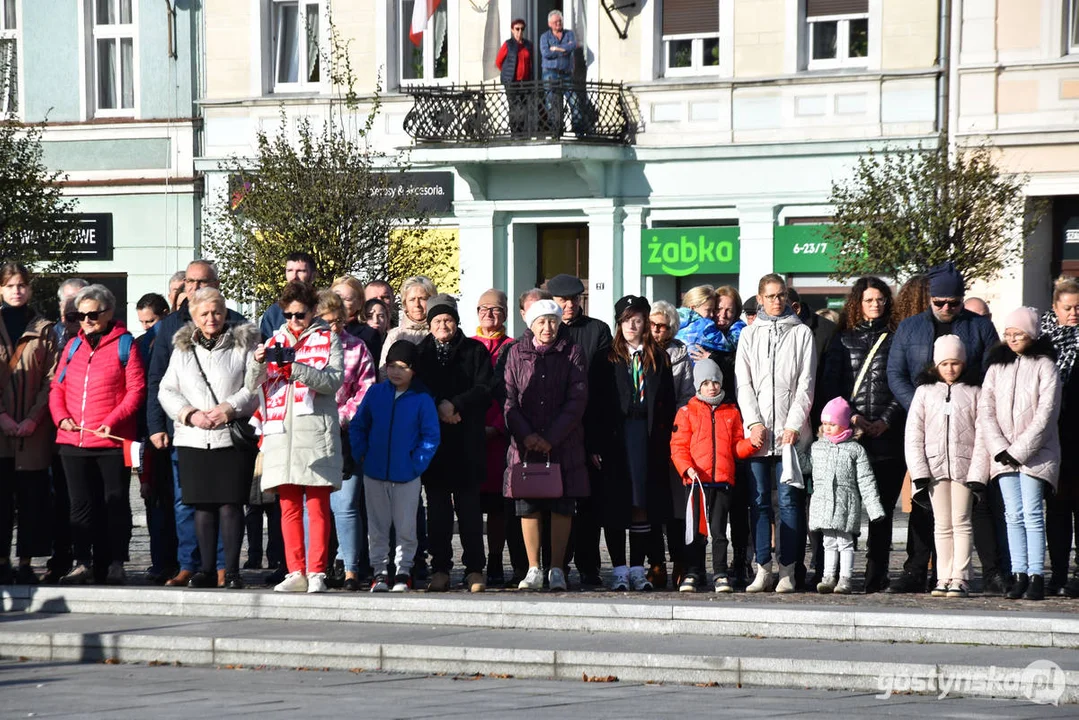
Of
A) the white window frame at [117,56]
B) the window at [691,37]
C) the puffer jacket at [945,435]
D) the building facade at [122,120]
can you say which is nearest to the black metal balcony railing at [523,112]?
the window at [691,37]

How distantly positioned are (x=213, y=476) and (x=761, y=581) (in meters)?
3.55

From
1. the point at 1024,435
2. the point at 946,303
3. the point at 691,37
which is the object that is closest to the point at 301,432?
the point at 946,303

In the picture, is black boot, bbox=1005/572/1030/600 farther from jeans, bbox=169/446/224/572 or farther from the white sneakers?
jeans, bbox=169/446/224/572

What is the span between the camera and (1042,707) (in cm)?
885

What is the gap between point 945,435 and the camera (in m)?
12.0

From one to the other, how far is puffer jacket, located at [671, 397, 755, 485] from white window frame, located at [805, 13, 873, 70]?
16.3 m

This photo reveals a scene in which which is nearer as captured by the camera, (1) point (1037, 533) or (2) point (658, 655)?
(2) point (658, 655)

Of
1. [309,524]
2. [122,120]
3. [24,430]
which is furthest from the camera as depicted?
[122,120]

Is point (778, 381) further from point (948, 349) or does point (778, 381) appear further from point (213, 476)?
point (213, 476)

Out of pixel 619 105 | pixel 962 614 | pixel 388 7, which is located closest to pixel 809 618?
pixel 962 614

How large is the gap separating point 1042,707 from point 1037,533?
302 centimetres

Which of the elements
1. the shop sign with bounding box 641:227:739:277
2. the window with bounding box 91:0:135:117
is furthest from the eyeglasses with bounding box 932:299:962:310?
the window with bounding box 91:0:135:117

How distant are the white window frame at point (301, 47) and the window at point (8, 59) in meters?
4.41

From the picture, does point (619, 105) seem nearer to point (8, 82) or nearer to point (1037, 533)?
point (8, 82)
